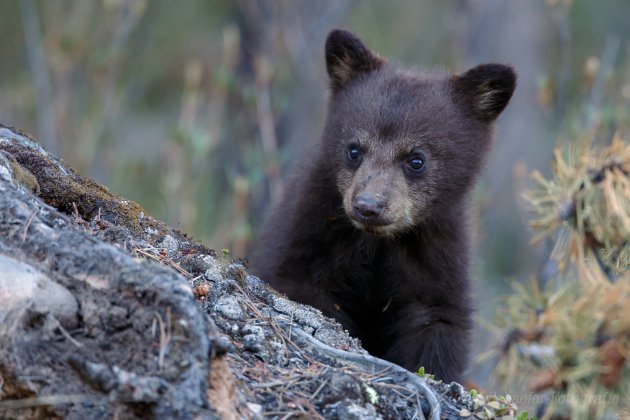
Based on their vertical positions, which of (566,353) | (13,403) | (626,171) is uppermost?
(626,171)

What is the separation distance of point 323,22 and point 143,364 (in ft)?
30.2

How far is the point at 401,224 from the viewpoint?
5250 millimetres

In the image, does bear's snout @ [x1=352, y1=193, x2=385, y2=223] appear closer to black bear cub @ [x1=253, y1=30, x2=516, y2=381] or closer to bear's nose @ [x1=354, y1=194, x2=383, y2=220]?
bear's nose @ [x1=354, y1=194, x2=383, y2=220]

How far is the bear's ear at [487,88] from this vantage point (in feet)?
18.1

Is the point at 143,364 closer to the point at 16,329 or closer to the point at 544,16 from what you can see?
the point at 16,329

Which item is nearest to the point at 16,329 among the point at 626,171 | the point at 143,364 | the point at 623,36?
the point at 143,364

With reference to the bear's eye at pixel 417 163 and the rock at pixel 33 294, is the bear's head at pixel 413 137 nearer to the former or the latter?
the bear's eye at pixel 417 163

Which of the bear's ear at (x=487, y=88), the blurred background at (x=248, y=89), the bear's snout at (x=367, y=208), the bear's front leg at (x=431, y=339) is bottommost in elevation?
the bear's front leg at (x=431, y=339)

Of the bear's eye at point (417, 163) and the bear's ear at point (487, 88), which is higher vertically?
the bear's ear at point (487, 88)

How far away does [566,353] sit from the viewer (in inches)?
97.5

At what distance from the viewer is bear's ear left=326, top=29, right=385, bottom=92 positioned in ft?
19.1

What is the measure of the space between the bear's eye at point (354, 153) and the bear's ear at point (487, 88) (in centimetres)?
79

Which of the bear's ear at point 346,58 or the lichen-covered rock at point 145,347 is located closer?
the lichen-covered rock at point 145,347

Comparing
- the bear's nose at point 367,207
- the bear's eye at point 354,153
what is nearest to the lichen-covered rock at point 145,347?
the bear's nose at point 367,207
